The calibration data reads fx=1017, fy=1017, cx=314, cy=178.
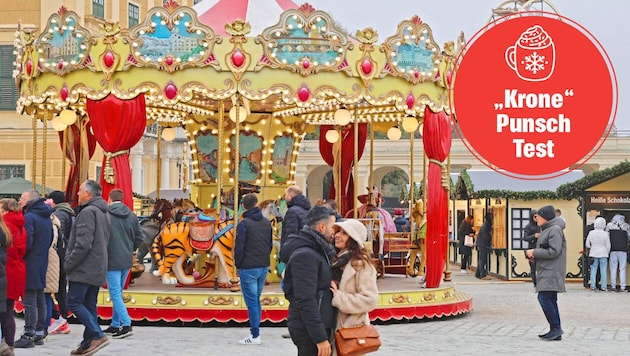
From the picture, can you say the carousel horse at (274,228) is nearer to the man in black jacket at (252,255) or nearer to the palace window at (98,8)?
the man in black jacket at (252,255)

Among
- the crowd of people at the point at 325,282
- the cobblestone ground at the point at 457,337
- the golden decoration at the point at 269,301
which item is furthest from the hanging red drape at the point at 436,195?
the crowd of people at the point at 325,282

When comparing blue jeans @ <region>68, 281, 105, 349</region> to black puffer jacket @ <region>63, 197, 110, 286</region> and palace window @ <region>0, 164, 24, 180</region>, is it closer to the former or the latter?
black puffer jacket @ <region>63, 197, 110, 286</region>

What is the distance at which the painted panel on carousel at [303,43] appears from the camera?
46.4 feet

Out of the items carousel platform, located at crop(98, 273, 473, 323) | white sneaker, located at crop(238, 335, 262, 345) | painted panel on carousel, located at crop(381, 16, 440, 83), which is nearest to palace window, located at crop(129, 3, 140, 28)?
painted panel on carousel, located at crop(381, 16, 440, 83)

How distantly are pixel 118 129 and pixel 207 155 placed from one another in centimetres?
350

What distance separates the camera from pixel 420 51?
1500 cm

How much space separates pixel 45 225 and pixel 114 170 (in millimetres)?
3865

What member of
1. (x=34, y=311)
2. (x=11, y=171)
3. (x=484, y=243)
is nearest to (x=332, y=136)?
(x=484, y=243)

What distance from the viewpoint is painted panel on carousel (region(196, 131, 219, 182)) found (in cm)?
1738

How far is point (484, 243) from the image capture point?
2419cm

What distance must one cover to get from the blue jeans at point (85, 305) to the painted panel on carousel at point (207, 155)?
24.0 feet

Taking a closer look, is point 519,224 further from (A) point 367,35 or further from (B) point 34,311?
(B) point 34,311

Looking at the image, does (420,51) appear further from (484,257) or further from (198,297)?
(484,257)

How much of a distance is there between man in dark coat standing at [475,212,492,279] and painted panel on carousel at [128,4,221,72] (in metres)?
11.6
